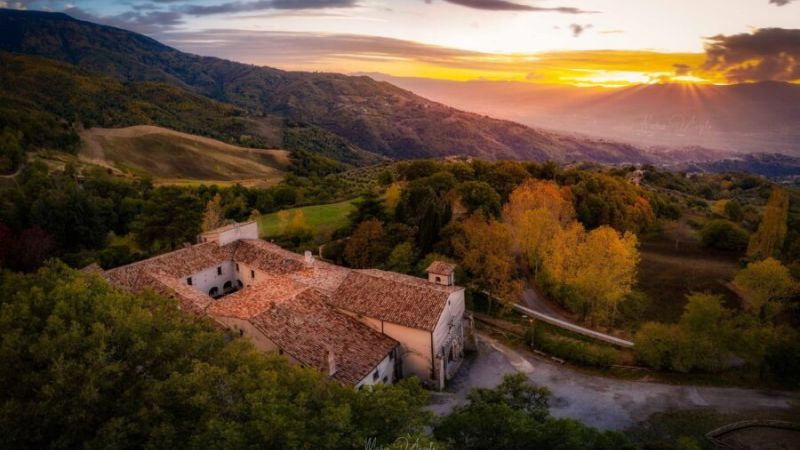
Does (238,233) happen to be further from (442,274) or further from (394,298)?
(442,274)

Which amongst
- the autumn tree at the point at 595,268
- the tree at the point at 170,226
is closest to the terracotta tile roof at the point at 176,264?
the tree at the point at 170,226

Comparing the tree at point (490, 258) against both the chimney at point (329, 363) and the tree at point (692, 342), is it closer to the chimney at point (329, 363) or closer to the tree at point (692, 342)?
the tree at point (692, 342)

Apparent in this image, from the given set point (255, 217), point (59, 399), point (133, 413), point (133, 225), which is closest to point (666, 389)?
point (133, 413)

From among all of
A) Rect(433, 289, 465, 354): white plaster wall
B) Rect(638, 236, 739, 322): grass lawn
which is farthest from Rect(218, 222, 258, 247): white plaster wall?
Rect(638, 236, 739, 322): grass lawn

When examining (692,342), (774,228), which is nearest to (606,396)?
(692,342)

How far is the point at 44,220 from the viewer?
175 ft

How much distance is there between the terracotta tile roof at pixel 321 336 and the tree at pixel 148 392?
798 cm

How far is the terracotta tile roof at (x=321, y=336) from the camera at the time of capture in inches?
1052

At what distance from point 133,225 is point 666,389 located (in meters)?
52.4

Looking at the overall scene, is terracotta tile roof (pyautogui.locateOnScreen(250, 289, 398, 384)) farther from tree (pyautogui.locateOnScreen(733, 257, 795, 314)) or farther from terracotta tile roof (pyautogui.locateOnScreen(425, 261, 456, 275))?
tree (pyautogui.locateOnScreen(733, 257, 795, 314))

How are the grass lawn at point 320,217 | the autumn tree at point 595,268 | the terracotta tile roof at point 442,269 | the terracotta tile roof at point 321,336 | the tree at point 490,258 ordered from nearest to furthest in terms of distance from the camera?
the terracotta tile roof at point 321,336 < the terracotta tile roof at point 442,269 < the autumn tree at point 595,268 < the tree at point 490,258 < the grass lawn at point 320,217

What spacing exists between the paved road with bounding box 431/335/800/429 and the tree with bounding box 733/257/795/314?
33.7 feet

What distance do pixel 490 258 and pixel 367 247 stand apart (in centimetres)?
1160

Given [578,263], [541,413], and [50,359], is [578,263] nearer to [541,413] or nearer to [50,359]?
[541,413]
